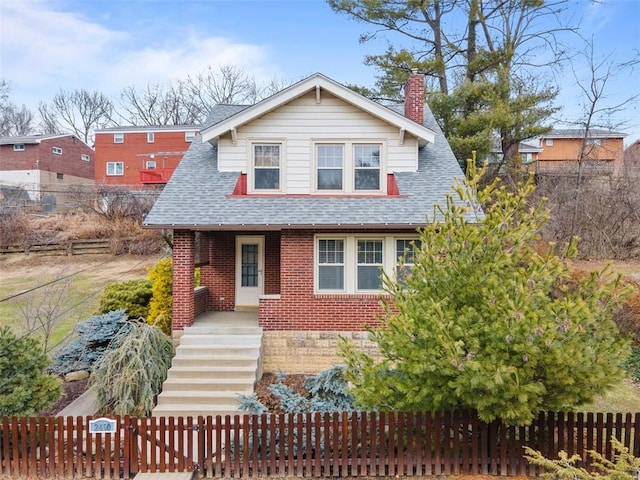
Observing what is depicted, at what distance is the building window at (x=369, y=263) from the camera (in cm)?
998

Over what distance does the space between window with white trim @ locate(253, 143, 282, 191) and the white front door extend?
159 centimetres

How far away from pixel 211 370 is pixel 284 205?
13.9 feet

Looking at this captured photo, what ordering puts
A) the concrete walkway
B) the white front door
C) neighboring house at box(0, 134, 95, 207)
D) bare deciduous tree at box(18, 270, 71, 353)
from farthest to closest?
neighboring house at box(0, 134, 95, 207), the white front door, bare deciduous tree at box(18, 270, 71, 353), the concrete walkway

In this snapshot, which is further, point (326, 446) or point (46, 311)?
point (46, 311)

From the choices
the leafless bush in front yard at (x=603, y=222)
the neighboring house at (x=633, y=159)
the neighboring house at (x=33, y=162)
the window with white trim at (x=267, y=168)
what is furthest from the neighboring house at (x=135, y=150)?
the neighboring house at (x=633, y=159)

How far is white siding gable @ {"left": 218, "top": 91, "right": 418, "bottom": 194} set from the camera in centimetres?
1075

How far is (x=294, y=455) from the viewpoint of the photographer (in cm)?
624

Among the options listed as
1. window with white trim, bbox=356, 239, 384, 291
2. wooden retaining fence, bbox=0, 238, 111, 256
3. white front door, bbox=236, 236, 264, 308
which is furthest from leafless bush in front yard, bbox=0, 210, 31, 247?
window with white trim, bbox=356, 239, 384, 291

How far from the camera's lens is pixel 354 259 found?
32.7 ft

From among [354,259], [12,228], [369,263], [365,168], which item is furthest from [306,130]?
[12,228]

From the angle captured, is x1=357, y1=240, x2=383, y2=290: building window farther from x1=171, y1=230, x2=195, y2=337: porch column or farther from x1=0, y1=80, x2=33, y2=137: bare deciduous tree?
x1=0, y1=80, x2=33, y2=137: bare deciduous tree

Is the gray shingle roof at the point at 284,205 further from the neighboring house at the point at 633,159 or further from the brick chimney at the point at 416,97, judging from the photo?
the neighboring house at the point at 633,159

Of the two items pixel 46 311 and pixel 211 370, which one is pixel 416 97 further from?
pixel 46 311

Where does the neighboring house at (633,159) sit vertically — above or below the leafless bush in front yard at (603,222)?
above
